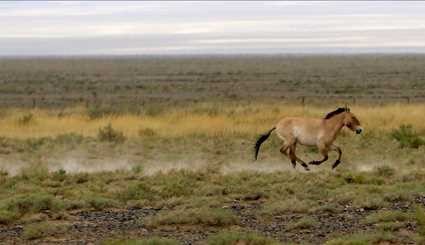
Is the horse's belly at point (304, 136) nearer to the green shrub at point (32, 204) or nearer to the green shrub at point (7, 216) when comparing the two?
the green shrub at point (32, 204)

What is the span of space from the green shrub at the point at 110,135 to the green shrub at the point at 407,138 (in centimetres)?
784

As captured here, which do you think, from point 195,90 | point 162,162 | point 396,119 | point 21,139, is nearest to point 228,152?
point 162,162

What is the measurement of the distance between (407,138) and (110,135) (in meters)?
8.53

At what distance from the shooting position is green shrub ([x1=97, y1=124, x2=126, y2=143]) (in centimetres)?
2509

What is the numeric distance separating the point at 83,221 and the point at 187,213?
1.61m

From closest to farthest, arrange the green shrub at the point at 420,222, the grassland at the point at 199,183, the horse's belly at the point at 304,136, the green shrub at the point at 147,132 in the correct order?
the green shrub at the point at 420,222 → the grassland at the point at 199,183 → the horse's belly at the point at 304,136 → the green shrub at the point at 147,132

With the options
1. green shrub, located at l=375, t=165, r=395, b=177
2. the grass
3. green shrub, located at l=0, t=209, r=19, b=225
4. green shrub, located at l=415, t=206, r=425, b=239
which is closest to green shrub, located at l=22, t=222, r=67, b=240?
green shrub, located at l=0, t=209, r=19, b=225

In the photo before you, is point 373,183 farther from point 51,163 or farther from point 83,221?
point 51,163

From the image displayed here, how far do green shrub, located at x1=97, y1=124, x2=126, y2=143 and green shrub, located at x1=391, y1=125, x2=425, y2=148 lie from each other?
784 centimetres

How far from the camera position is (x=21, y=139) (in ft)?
83.6

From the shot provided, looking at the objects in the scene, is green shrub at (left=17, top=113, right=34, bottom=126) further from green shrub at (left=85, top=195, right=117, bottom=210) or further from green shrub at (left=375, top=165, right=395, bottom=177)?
green shrub at (left=85, top=195, right=117, bottom=210)

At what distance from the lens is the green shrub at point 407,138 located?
22625 millimetres

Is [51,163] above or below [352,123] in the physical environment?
below

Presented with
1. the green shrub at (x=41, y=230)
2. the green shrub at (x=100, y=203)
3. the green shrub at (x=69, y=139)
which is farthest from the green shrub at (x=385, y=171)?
the green shrub at (x=69, y=139)
